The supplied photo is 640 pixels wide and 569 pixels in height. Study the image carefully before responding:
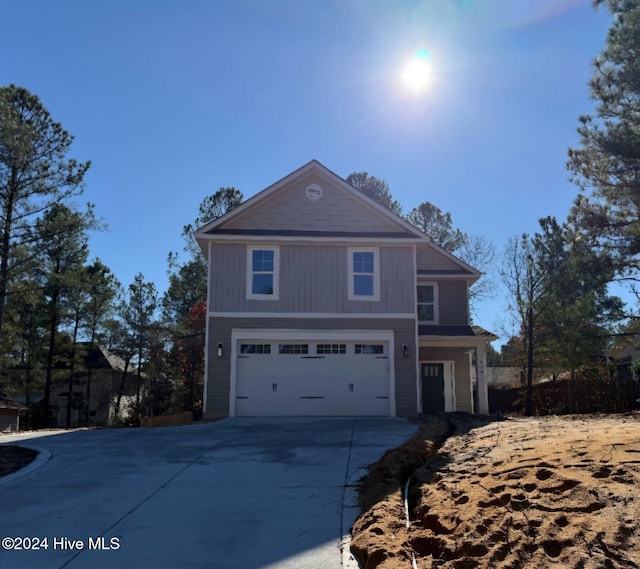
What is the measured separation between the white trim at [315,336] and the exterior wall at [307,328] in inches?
3.3

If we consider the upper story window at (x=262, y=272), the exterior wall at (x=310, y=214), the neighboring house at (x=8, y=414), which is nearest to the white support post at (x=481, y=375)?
the exterior wall at (x=310, y=214)

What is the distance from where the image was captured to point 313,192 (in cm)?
1873

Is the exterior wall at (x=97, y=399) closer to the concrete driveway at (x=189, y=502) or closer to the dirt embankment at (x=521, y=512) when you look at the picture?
the concrete driveway at (x=189, y=502)

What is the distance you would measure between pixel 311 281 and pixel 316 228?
1.69 m

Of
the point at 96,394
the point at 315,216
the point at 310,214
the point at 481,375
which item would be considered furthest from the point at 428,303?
the point at 96,394

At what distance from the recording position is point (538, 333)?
29.0 metres

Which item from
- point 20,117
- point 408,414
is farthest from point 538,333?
point 20,117

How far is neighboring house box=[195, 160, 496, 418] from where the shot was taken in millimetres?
17344

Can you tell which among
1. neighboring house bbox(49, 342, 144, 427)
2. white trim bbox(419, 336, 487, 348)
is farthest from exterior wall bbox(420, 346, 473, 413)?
neighboring house bbox(49, 342, 144, 427)

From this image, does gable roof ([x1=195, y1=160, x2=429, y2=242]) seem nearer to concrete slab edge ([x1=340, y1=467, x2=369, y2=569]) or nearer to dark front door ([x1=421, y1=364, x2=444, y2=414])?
dark front door ([x1=421, y1=364, x2=444, y2=414])

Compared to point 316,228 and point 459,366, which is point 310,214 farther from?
point 459,366

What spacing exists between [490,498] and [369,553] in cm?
138

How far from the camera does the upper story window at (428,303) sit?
21891 mm

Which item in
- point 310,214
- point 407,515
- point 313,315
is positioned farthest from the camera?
point 310,214
